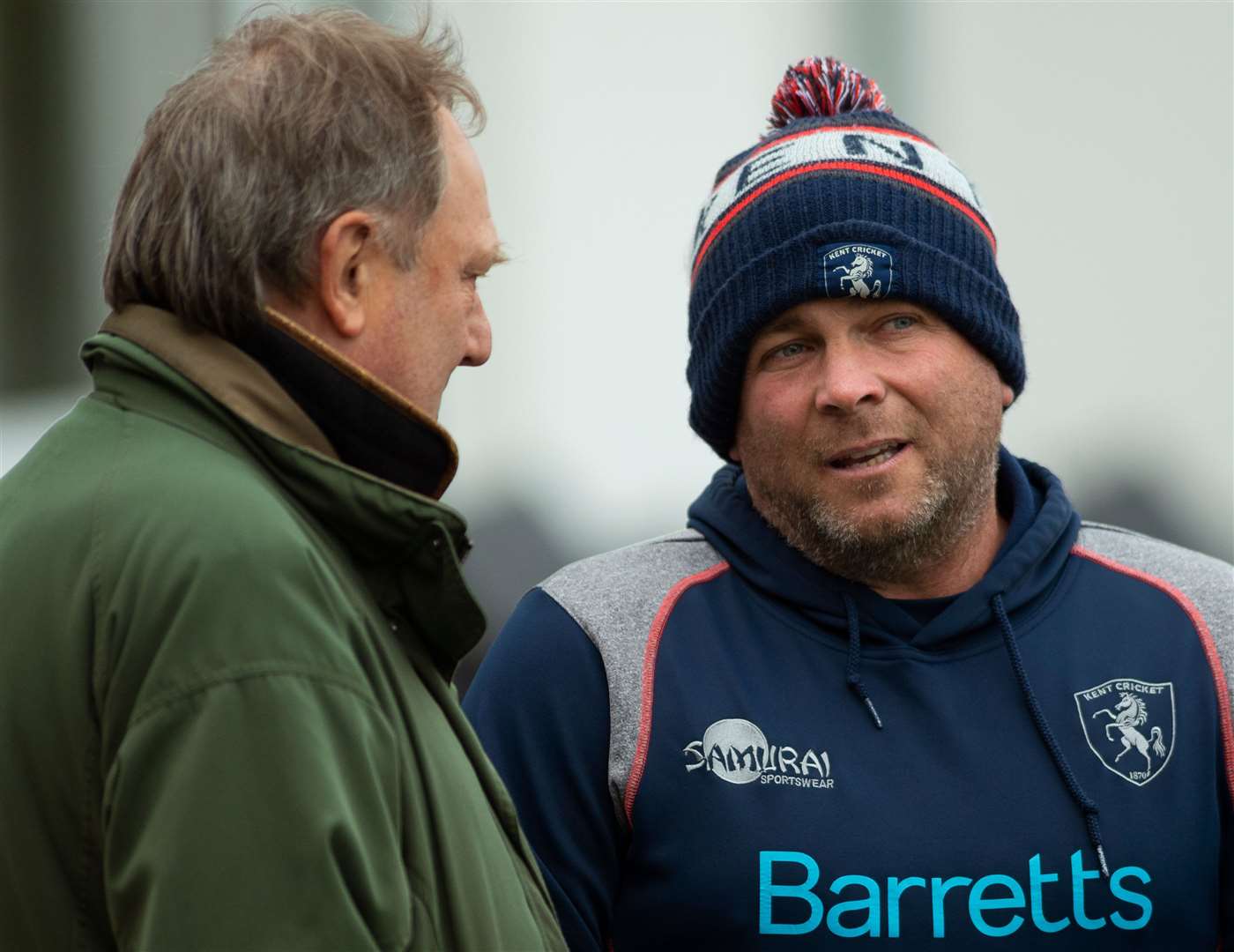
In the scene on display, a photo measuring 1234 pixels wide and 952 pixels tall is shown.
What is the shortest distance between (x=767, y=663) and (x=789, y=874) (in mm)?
303

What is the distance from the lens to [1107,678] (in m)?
2.36

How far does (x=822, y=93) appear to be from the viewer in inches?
104

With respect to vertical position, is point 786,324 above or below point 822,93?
below

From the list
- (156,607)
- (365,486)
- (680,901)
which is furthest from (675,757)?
(156,607)

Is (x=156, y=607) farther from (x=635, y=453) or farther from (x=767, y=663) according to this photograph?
(x=635, y=453)

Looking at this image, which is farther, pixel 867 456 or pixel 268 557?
pixel 867 456

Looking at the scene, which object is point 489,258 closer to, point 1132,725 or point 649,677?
point 649,677

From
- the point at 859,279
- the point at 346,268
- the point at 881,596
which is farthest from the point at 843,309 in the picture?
the point at 346,268

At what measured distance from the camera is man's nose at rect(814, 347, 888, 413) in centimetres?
235

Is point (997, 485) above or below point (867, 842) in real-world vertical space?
above

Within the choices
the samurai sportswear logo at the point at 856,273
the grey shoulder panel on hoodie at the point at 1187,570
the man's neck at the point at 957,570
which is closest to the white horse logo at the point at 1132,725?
the grey shoulder panel on hoodie at the point at 1187,570

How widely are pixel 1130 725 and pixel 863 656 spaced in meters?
0.36

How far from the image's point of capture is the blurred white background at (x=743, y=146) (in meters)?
4.79

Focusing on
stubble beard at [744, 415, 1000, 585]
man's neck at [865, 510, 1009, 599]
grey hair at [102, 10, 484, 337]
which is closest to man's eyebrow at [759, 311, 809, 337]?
stubble beard at [744, 415, 1000, 585]
